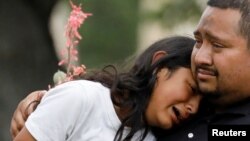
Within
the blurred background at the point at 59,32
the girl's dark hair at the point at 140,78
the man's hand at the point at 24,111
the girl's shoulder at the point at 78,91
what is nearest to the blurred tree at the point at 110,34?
the blurred background at the point at 59,32

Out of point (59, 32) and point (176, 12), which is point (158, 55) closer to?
point (176, 12)

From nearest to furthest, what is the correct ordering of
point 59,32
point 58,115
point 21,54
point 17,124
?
point 58,115, point 17,124, point 21,54, point 59,32

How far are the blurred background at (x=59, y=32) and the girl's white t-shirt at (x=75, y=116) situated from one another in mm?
404

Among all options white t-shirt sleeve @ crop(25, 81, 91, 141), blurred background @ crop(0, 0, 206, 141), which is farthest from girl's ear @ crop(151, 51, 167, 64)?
white t-shirt sleeve @ crop(25, 81, 91, 141)

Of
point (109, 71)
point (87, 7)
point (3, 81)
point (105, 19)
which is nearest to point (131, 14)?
point (105, 19)

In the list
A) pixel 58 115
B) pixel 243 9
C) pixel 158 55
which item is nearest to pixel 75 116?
pixel 58 115

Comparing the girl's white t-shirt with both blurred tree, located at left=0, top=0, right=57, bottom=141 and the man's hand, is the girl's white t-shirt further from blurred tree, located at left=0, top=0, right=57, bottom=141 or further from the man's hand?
blurred tree, located at left=0, top=0, right=57, bottom=141

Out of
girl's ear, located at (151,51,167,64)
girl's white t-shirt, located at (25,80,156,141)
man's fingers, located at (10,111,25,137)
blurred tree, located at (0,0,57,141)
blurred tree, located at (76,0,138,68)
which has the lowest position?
blurred tree, located at (76,0,138,68)

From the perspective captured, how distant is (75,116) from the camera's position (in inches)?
160

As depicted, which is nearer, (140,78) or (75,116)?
(75,116)

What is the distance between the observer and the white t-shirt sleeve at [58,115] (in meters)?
4.05

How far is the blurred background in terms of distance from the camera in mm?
7727

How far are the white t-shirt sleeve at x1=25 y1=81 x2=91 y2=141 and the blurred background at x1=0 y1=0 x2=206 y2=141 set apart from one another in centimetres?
47

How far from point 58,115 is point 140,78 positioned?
0.42 meters
